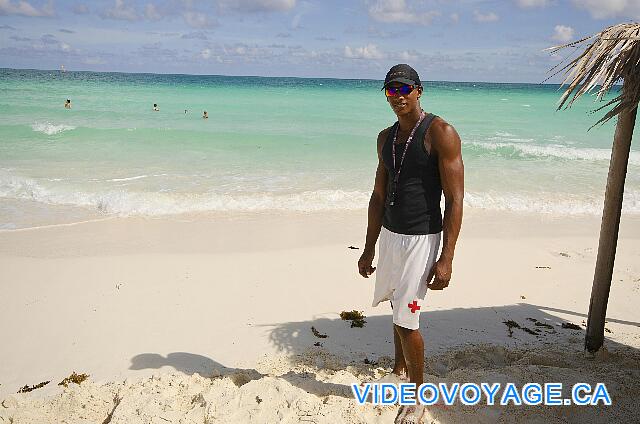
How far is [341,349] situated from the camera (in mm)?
4457

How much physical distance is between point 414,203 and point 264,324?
2.72m

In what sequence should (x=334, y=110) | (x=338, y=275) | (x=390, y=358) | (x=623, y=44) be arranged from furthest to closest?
1. (x=334, y=110)
2. (x=338, y=275)
3. (x=390, y=358)
4. (x=623, y=44)

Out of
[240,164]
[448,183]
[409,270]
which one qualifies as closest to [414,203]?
[448,183]

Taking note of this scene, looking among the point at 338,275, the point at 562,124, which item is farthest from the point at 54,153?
the point at 562,124

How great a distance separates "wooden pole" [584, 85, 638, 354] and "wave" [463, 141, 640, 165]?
46.9ft

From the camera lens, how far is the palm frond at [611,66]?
324cm

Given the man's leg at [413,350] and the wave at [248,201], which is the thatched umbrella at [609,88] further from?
the wave at [248,201]

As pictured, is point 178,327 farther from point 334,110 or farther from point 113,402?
point 334,110

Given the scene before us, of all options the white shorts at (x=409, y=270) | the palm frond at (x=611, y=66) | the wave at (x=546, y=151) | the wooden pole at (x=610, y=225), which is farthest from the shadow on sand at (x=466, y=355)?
the wave at (x=546, y=151)

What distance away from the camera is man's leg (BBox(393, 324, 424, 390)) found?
2.92 m

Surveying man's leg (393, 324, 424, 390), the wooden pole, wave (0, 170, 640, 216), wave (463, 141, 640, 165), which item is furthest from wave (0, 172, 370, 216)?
wave (463, 141, 640, 165)

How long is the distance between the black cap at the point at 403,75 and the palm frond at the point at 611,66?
1.12 m

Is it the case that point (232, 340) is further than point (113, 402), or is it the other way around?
point (232, 340)

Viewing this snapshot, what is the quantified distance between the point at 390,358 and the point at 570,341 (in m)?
1.79
